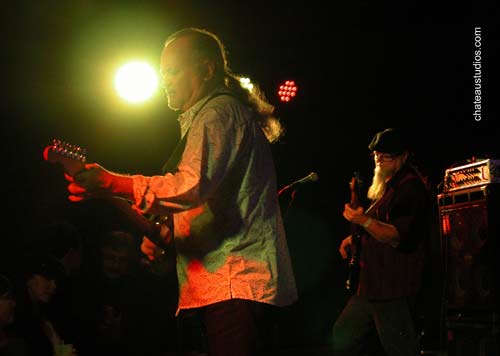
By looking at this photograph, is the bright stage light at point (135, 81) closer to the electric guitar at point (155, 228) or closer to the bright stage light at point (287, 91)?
the bright stage light at point (287, 91)

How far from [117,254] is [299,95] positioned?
340 cm

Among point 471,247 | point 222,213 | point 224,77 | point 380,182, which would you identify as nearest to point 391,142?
point 380,182

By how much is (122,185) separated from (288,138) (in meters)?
6.25

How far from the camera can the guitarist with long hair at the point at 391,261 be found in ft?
13.4

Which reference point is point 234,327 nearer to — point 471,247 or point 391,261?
point 391,261

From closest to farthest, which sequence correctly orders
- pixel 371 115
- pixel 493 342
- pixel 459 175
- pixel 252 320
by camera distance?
pixel 252 320 < pixel 493 342 < pixel 459 175 < pixel 371 115

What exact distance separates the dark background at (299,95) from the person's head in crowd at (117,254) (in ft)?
1.55

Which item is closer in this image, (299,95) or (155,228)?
(155,228)

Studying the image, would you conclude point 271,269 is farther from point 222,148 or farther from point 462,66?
point 462,66

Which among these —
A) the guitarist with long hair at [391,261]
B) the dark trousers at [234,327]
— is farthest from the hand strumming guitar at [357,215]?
the dark trousers at [234,327]

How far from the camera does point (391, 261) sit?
423 cm

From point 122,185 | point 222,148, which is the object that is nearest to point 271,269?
point 222,148

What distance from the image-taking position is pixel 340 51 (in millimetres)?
8531

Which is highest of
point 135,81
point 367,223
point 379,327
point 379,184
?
point 135,81
